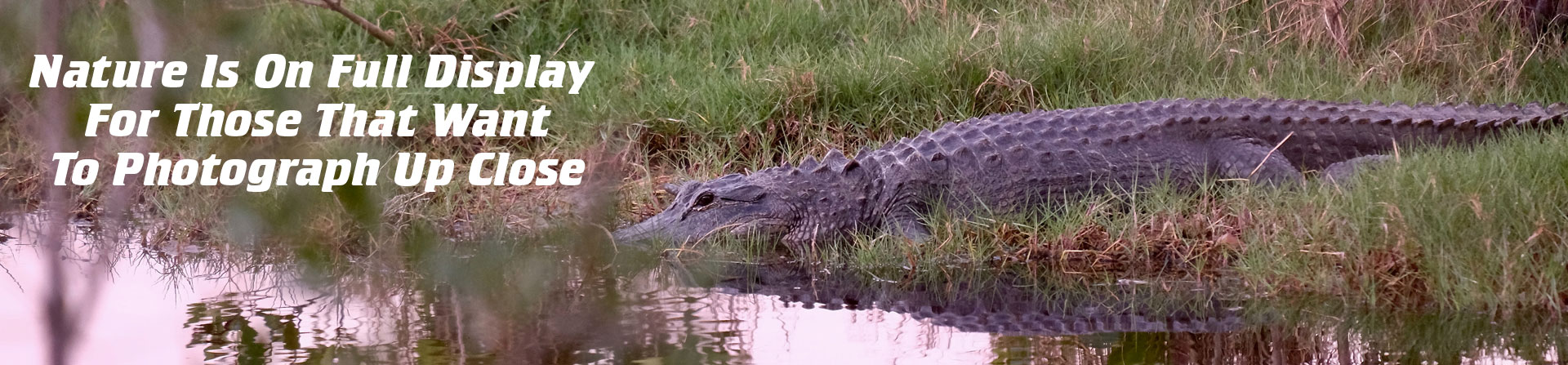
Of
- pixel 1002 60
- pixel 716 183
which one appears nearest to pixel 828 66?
pixel 1002 60

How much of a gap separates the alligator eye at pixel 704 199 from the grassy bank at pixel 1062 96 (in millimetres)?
325

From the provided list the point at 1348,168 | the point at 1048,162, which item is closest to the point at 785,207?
the point at 1048,162

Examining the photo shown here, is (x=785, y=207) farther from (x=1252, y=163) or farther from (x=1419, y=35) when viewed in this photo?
(x=1419, y=35)

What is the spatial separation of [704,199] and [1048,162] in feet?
4.16

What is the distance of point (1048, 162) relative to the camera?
17.1 ft

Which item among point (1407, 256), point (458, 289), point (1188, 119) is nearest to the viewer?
point (458, 289)

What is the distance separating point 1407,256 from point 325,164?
140 inches

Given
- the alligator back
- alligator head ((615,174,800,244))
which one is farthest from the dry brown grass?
alligator head ((615,174,800,244))

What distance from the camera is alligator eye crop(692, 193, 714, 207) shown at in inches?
210

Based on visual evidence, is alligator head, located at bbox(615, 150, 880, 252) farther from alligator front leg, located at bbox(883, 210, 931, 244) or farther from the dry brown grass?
the dry brown grass

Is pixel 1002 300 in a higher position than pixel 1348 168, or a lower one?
lower

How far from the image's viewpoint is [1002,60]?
6.39 metres

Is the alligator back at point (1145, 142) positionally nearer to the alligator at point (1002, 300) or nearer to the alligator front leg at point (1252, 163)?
the alligator front leg at point (1252, 163)

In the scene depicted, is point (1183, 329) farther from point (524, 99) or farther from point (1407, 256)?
point (524, 99)
